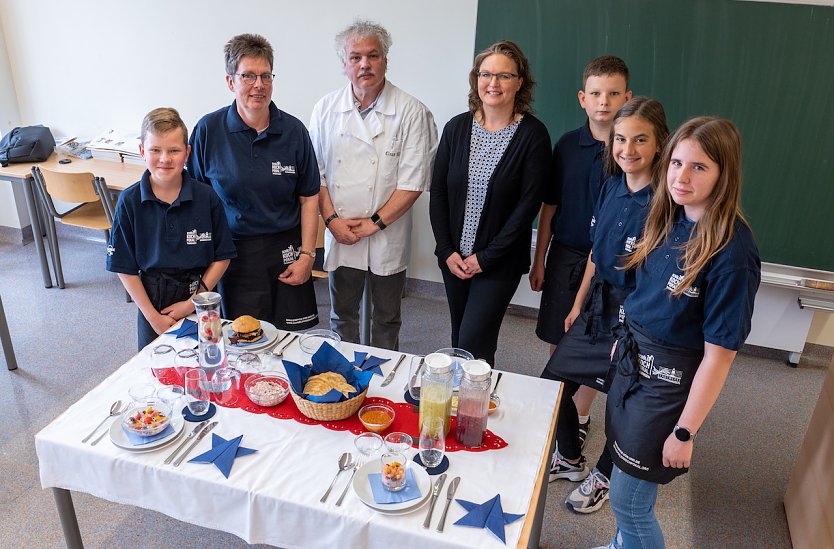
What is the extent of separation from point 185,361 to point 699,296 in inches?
58.4

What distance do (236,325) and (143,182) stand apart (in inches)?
24.6

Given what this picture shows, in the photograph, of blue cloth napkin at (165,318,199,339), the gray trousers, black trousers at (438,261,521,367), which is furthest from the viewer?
the gray trousers

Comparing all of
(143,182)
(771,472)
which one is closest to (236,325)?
(143,182)

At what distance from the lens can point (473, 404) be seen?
1.63m

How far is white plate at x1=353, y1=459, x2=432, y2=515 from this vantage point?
4.70 feet

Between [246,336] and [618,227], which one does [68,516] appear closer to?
[246,336]

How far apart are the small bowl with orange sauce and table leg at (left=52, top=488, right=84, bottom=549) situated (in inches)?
33.8

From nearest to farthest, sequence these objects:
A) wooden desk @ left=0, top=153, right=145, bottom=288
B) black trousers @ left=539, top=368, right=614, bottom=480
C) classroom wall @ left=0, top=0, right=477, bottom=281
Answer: black trousers @ left=539, top=368, right=614, bottom=480
classroom wall @ left=0, top=0, right=477, bottom=281
wooden desk @ left=0, top=153, right=145, bottom=288

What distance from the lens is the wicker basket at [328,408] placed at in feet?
5.57

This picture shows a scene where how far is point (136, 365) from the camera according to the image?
77.7 inches

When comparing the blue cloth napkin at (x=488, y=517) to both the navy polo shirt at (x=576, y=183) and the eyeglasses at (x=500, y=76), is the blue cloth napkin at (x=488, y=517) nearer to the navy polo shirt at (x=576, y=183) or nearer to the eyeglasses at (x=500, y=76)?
the navy polo shirt at (x=576, y=183)

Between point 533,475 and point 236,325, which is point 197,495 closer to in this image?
point 236,325

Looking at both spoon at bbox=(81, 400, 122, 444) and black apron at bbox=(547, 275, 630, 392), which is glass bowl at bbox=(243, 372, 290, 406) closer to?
spoon at bbox=(81, 400, 122, 444)

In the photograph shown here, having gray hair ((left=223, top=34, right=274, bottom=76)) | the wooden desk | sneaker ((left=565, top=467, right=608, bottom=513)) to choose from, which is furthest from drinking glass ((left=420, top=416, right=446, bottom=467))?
the wooden desk
